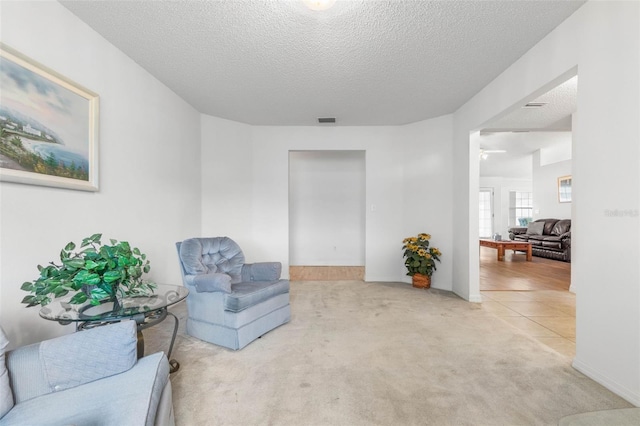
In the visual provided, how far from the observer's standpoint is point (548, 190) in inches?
288

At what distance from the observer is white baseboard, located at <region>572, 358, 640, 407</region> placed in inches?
60.4

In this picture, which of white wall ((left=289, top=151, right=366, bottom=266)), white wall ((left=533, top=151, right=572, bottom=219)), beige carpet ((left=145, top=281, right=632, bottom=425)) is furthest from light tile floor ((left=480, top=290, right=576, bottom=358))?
white wall ((left=533, top=151, right=572, bottom=219))

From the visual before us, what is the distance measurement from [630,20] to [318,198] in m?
4.73

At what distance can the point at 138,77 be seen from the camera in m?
2.58

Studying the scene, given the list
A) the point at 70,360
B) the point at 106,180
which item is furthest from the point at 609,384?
the point at 106,180

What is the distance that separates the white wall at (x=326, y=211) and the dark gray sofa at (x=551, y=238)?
4.63 m

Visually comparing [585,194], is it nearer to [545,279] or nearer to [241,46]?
[241,46]

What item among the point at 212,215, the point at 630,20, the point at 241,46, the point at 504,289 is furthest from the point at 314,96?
the point at 504,289

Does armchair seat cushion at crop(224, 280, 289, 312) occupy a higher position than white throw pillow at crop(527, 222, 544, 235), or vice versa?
white throw pillow at crop(527, 222, 544, 235)

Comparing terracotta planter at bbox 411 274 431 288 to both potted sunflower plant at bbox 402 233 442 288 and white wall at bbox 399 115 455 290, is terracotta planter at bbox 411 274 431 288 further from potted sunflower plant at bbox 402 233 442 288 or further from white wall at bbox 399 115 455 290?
white wall at bbox 399 115 455 290

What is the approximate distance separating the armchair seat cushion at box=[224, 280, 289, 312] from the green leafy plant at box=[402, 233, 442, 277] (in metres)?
2.18

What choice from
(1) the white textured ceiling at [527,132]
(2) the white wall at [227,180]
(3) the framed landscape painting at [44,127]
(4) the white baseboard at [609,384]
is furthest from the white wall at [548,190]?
(3) the framed landscape painting at [44,127]

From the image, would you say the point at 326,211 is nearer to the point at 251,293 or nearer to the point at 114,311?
the point at 251,293

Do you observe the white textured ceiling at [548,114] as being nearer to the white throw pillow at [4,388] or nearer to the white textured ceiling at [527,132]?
the white textured ceiling at [527,132]
